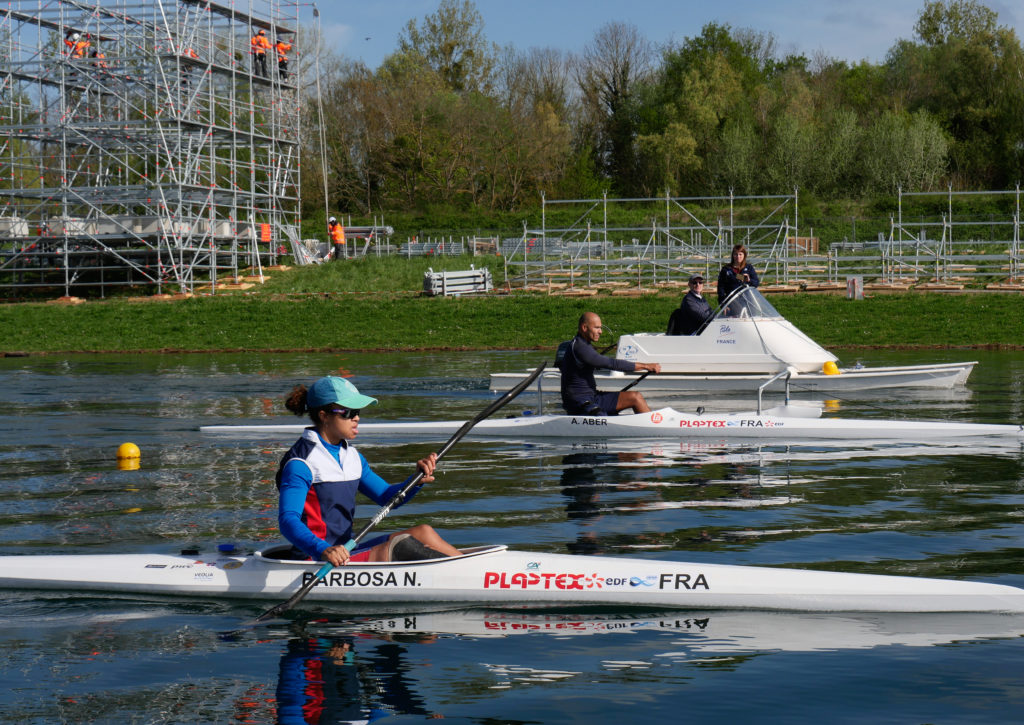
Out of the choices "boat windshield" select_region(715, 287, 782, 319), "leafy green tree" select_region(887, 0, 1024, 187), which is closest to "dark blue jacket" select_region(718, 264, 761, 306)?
"boat windshield" select_region(715, 287, 782, 319)

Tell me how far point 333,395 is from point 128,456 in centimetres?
779

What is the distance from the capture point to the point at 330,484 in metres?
7.41

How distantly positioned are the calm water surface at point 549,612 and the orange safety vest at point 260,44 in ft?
116

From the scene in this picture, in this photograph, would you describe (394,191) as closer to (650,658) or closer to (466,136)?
(466,136)

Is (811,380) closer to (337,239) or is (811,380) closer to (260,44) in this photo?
(337,239)

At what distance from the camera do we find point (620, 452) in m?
14.1

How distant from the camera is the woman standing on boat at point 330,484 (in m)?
7.19

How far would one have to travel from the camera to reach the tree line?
213 ft

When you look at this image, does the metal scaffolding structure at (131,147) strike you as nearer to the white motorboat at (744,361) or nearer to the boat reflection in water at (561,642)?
the white motorboat at (744,361)

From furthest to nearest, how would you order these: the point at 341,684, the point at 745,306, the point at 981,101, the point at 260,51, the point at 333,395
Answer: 1. the point at 981,101
2. the point at 260,51
3. the point at 745,306
4. the point at 333,395
5. the point at 341,684

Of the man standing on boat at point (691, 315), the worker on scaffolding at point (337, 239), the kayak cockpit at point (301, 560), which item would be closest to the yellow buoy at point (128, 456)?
→ the kayak cockpit at point (301, 560)

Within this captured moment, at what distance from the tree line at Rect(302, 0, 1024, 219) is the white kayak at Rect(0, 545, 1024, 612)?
182ft

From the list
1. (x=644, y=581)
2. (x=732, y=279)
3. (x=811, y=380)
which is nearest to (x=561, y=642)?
(x=644, y=581)

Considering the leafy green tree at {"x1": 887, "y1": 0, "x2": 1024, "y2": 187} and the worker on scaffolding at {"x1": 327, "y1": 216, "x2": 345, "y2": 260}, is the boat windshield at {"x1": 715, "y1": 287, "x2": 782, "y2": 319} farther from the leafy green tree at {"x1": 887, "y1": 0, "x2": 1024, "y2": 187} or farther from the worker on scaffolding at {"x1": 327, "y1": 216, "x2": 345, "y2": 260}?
the leafy green tree at {"x1": 887, "y1": 0, "x2": 1024, "y2": 187}
